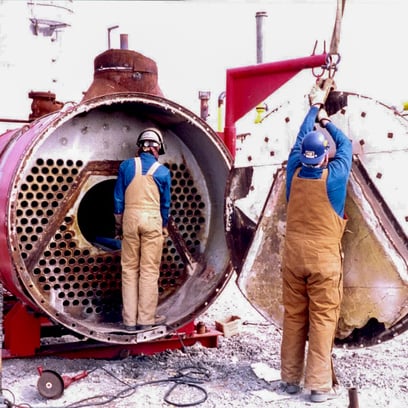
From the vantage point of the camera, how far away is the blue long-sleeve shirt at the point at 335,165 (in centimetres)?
364

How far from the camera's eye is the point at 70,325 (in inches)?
166

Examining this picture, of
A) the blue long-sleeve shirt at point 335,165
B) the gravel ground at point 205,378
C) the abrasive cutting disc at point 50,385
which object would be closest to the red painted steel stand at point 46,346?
the gravel ground at point 205,378

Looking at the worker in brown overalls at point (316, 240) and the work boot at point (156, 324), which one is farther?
the work boot at point (156, 324)

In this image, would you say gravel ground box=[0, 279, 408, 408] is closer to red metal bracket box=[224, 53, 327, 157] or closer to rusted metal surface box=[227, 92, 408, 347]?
rusted metal surface box=[227, 92, 408, 347]

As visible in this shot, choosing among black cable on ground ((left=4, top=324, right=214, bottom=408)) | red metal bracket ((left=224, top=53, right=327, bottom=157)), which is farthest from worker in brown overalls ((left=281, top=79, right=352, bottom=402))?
red metal bracket ((left=224, top=53, right=327, bottom=157))

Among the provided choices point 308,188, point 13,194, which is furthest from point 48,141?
point 308,188

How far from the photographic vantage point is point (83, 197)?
192 inches

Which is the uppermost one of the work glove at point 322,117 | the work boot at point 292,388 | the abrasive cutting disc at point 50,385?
the work glove at point 322,117

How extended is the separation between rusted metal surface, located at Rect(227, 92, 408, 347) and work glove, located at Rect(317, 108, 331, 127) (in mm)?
101

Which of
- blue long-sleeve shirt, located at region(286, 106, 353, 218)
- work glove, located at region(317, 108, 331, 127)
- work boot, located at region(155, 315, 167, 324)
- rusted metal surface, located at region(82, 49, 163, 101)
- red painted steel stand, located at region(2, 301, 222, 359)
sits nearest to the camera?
blue long-sleeve shirt, located at region(286, 106, 353, 218)

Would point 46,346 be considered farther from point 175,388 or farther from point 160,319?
point 175,388

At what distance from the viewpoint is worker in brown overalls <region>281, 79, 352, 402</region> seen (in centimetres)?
367

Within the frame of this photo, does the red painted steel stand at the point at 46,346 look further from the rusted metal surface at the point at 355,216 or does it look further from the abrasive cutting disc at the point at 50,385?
the rusted metal surface at the point at 355,216

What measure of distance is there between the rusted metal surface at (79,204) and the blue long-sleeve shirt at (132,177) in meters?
0.24
